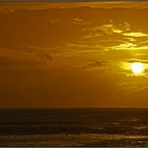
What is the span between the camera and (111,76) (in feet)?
12.6

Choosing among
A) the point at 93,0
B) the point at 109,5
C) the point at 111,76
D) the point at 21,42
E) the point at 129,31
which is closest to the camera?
the point at 93,0

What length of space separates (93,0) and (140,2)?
154mm

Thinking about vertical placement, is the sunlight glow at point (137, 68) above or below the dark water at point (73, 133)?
below

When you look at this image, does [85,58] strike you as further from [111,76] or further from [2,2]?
[2,2]

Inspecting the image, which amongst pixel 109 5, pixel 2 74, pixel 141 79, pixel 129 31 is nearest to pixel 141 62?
pixel 141 79

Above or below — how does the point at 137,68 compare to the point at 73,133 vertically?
below

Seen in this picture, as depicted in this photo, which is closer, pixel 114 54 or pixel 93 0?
pixel 93 0

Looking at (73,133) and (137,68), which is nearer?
(137,68)

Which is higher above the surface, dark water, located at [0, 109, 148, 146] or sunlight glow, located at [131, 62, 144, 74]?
dark water, located at [0, 109, 148, 146]

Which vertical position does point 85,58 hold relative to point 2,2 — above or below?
above

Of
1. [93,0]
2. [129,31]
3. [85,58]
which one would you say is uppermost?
[85,58]

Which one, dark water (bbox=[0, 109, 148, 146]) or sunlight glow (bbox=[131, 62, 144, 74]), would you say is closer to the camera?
sunlight glow (bbox=[131, 62, 144, 74])

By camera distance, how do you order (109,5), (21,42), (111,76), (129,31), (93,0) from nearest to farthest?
1. (93,0)
2. (109,5)
3. (129,31)
4. (21,42)
5. (111,76)

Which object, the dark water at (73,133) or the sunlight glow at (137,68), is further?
the dark water at (73,133)
